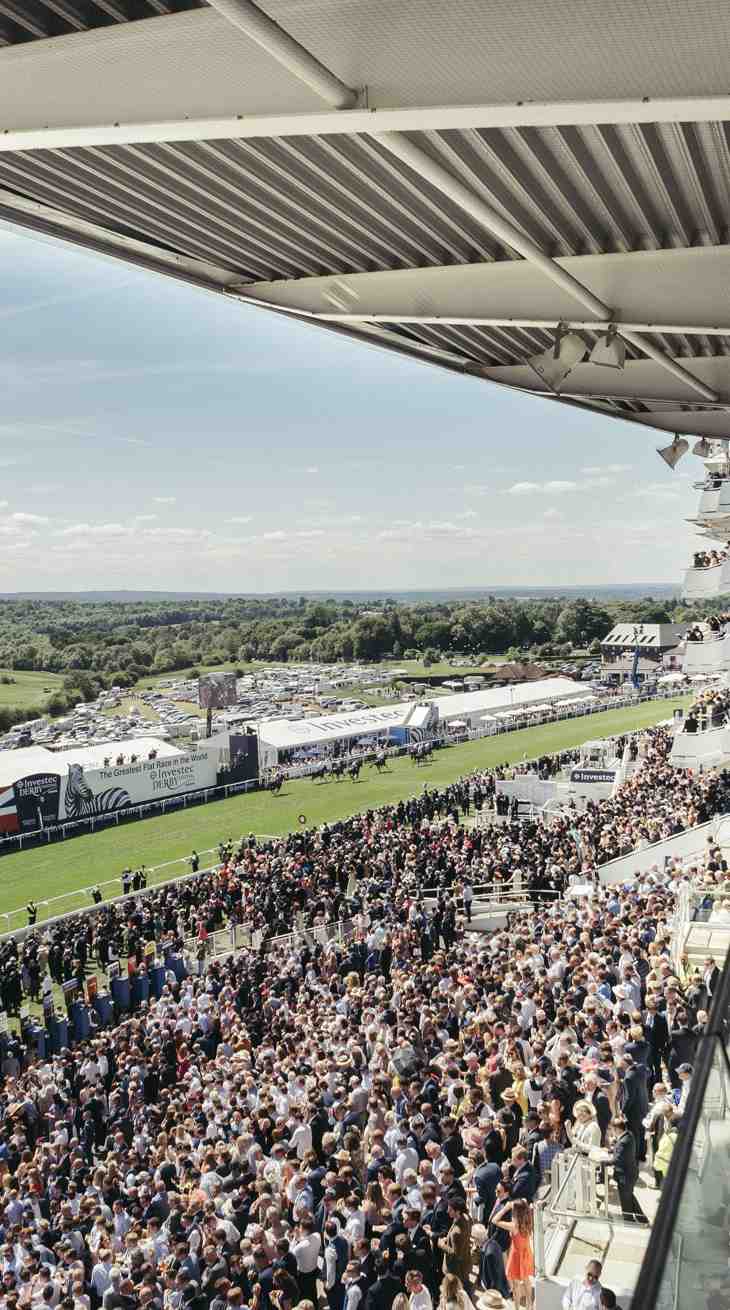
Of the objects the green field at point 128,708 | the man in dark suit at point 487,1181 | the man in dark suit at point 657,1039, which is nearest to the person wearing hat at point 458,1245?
the man in dark suit at point 487,1181

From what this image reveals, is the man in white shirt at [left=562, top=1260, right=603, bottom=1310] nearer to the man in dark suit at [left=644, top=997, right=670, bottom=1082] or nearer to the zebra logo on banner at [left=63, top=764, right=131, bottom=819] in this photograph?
the man in dark suit at [left=644, top=997, right=670, bottom=1082]

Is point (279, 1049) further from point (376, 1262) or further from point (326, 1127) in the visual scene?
point (376, 1262)

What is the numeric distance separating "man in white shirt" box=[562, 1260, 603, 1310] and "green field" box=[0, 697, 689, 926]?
2057cm

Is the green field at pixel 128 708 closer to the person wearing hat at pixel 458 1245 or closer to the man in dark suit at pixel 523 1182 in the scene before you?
the man in dark suit at pixel 523 1182

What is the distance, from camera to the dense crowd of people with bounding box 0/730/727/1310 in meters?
6.57

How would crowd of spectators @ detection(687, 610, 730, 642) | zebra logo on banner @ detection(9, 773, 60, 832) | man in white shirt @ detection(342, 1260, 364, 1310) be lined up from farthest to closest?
crowd of spectators @ detection(687, 610, 730, 642) < zebra logo on banner @ detection(9, 773, 60, 832) < man in white shirt @ detection(342, 1260, 364, 1310)

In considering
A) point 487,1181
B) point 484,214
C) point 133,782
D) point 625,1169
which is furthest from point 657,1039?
point 133,782

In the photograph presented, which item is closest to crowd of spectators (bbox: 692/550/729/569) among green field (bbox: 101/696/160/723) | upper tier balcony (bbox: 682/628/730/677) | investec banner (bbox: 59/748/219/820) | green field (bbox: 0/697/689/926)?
upper tier balcony (bbox: 682/628/730/677)

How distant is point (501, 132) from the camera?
15.5 feet

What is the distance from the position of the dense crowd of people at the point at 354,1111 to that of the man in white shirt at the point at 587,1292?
0.01 metres

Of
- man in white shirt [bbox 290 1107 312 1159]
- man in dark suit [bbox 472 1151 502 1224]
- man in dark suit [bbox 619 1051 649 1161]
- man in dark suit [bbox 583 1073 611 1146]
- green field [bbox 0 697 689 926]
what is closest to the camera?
man in dark suit [bbox 472 1151 502 1224]

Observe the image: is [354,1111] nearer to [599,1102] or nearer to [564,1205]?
[599,1102]

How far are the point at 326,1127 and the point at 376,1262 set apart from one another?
8.26 ft

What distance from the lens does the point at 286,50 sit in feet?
10.5
